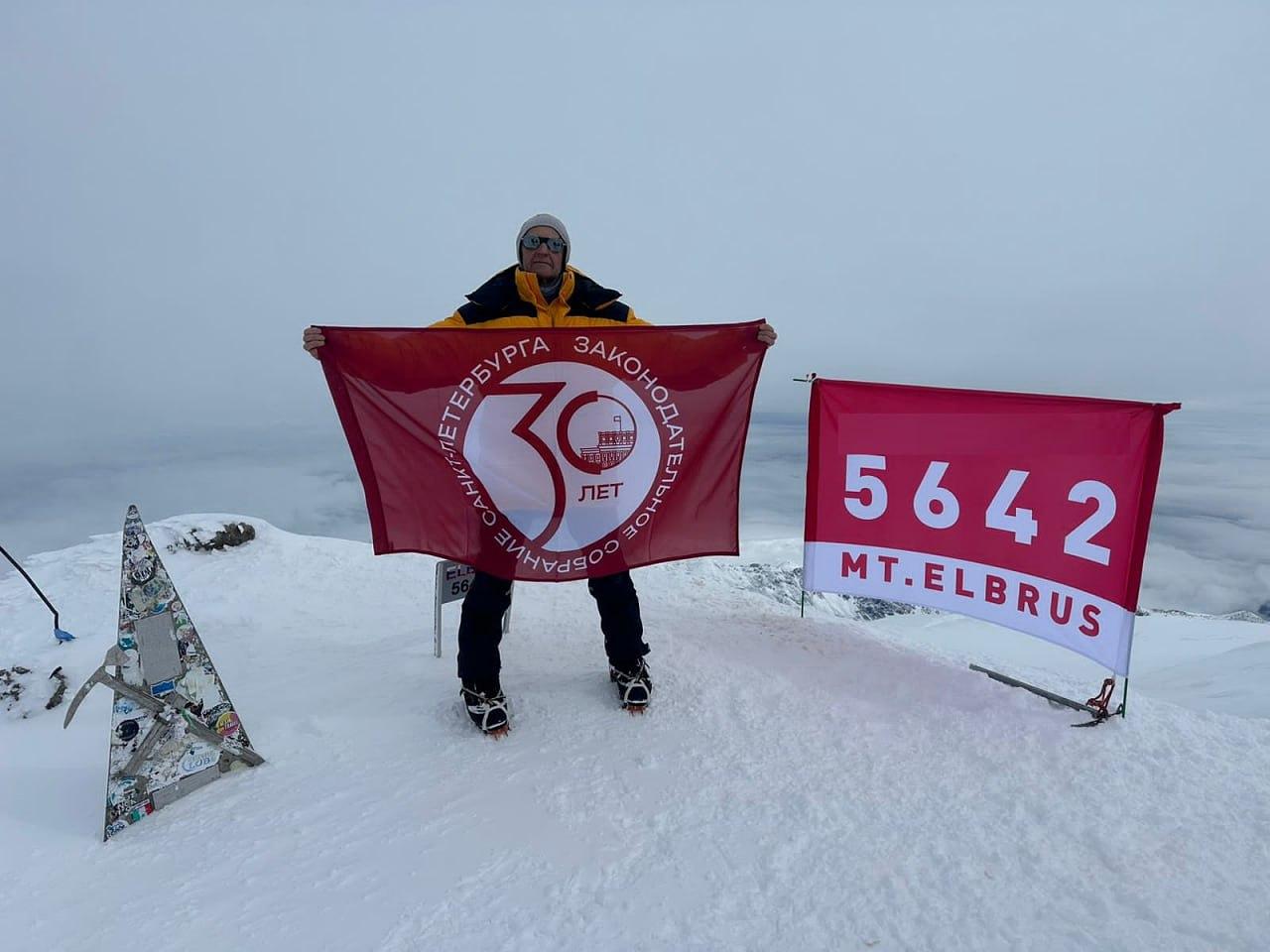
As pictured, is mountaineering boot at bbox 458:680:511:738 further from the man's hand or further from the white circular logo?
the man's hand

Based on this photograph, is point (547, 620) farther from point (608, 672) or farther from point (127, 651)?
point (127, 651)

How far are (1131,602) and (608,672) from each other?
3.41 metres

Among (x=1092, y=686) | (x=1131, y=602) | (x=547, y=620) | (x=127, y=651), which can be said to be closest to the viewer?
(x=127, y=651)

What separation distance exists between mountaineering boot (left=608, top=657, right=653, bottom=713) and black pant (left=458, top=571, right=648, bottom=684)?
35 mm

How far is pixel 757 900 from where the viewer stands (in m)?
2.38

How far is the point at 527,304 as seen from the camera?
3893mm

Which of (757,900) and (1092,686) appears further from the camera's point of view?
(1092,686)

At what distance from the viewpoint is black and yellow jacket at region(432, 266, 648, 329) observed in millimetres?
3859

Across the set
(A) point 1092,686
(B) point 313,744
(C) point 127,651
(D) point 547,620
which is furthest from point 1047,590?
(C) point 127,651

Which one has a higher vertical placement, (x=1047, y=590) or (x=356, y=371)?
(x=356, y=371)

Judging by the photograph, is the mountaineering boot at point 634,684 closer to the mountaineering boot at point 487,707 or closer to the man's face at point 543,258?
→ the mountaineering boot at point 487,707

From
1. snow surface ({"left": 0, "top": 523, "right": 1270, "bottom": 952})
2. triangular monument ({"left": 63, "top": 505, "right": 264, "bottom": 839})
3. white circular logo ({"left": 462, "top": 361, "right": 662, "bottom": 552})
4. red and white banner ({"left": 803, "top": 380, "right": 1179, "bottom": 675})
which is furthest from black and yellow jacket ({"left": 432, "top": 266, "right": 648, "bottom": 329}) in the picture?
snow surface ({"left": 0, "top": 523, "right": 1270, "bottom": 952})

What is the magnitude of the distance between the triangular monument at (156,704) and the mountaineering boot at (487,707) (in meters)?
1.14

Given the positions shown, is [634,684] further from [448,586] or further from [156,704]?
[156,704]
